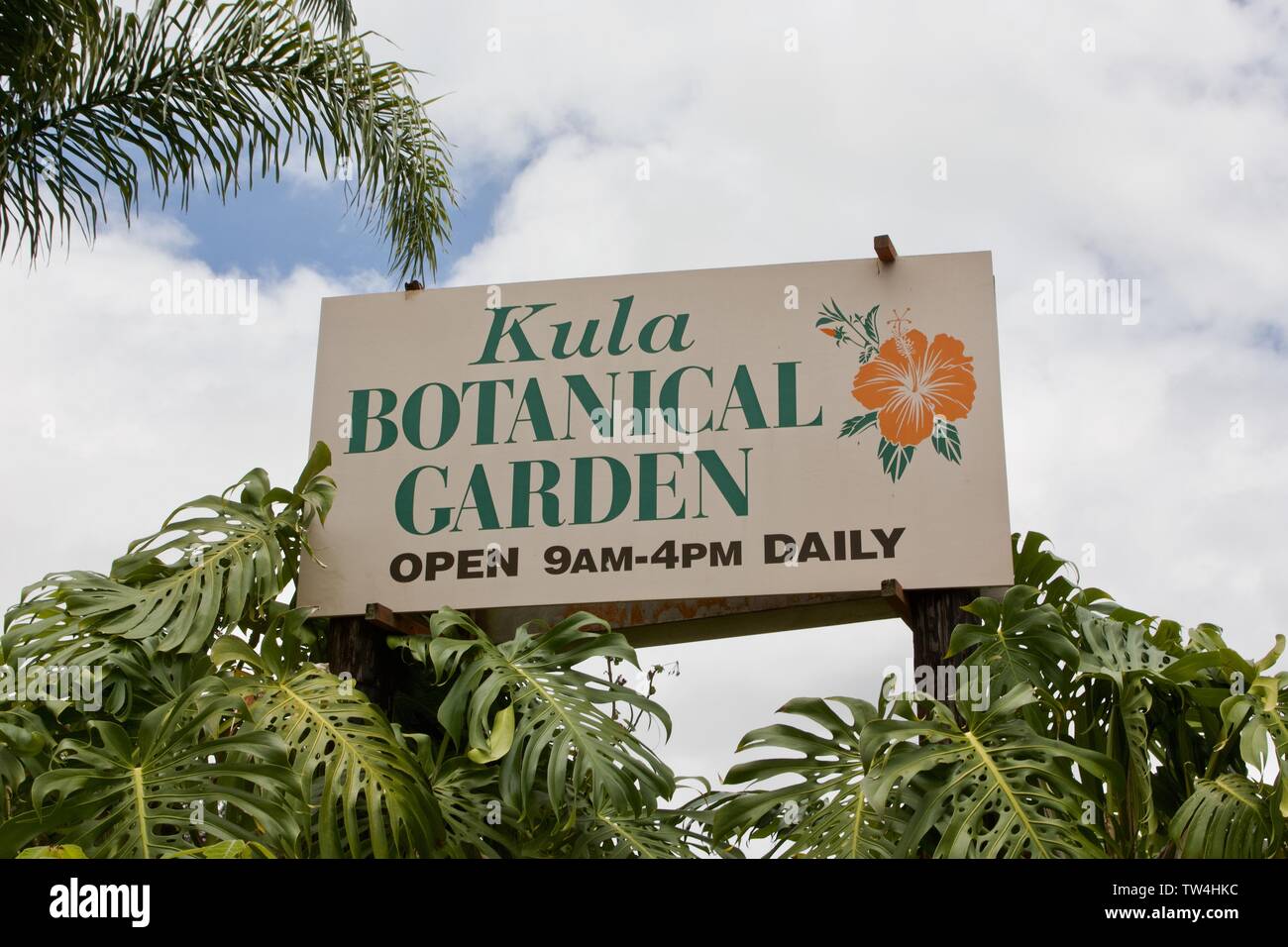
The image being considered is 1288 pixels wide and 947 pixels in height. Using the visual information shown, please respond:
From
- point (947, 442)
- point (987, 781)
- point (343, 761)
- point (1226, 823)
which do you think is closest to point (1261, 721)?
point (1226, 823)

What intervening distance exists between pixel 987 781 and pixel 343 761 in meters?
2.02

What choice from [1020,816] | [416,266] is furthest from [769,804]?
[416,266]

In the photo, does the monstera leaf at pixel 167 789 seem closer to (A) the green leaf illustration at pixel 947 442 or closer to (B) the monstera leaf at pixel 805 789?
(B) the monstera leaf at pixel 805 789

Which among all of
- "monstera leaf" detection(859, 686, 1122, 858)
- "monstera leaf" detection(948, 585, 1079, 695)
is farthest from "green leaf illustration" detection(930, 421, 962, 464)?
"monstera leaf" detection(859, 686, 1122, 858)

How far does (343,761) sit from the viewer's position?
4457 mm

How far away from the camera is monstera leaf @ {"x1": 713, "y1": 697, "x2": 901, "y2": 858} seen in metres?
4.34

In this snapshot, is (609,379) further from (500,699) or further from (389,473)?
(500,699)

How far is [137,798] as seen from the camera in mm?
4016

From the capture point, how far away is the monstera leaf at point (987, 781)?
4.03m

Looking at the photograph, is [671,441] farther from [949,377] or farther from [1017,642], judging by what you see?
[1017,642]

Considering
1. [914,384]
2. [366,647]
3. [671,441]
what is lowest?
[366,647]

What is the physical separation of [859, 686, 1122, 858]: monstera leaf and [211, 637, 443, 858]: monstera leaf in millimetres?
1478

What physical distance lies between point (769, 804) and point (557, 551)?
1.36 m

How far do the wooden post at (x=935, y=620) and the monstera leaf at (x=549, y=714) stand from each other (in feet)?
3.32
